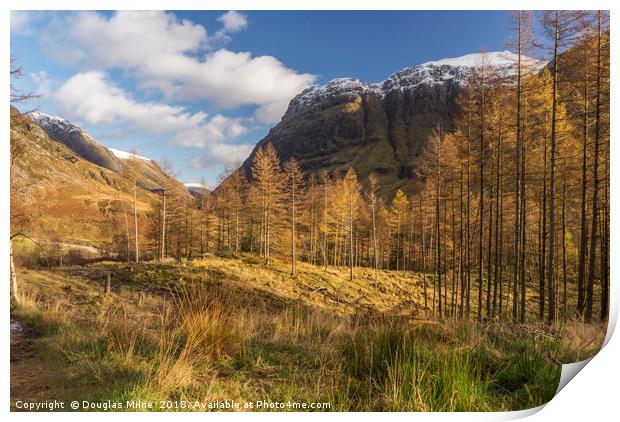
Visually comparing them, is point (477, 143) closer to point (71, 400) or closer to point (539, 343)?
point (539, 343)

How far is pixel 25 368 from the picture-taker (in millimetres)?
3125

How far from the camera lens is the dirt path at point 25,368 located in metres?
2.90

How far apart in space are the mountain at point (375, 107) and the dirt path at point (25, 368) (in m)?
4.18

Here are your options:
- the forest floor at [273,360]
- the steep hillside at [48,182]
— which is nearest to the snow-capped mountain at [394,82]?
the forest floor at [273,360]

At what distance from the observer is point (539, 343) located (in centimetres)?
352

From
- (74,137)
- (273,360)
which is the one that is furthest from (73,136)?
(273,360)

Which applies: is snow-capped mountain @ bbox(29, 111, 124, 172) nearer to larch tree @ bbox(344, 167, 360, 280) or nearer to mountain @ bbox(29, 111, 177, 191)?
mountain @ bbox(29, 111, 177, 191)

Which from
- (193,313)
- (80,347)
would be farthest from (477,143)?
(80,347)

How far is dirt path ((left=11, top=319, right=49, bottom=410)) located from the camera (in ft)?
9.51

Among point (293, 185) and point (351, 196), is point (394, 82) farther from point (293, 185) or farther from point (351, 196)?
point (351, 196)

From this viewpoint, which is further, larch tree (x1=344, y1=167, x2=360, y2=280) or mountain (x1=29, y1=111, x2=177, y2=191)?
larch tree (x1=344, y1=167, x2=360, y2=280)

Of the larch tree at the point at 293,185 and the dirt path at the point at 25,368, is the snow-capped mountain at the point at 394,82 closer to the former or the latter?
the dirt path at the point at 25,368

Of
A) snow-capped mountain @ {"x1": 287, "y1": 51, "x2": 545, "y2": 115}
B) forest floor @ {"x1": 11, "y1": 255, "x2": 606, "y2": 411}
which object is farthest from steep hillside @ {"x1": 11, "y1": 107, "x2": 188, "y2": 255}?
snow-capped mountain @ {"x1": 287, "y1": 51, "x2": 545, "y2": 115}

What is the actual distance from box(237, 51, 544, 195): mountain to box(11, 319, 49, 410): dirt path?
164 inches
